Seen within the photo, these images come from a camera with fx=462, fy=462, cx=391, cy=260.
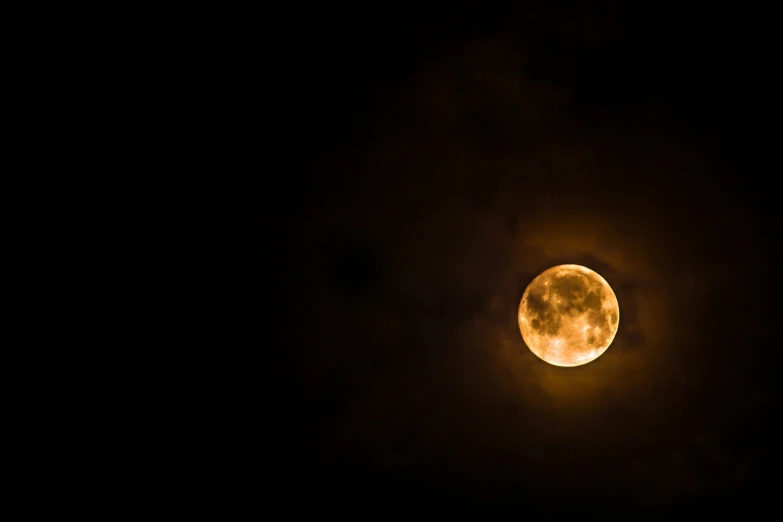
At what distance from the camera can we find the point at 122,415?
315cm

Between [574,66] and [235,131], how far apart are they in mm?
2177

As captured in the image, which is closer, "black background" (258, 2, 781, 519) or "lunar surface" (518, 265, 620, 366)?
"lunar surface" (518, 265, 620, 366)

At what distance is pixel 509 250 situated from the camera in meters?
3.01

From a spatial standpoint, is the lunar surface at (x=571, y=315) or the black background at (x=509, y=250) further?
the black background at (x=509, y=250)

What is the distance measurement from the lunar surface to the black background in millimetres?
365

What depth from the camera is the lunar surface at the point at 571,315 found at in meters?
2.60

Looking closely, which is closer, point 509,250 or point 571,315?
point 571,315

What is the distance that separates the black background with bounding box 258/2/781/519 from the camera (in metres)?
2.86

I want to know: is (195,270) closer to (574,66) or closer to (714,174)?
(574,66)

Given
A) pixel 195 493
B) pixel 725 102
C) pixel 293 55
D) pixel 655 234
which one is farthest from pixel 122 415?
pixel 725 102

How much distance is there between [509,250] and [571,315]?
0.61 metres

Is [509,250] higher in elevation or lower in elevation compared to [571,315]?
higher

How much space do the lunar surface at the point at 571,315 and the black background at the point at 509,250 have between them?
1.20 ft

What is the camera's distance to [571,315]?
8.52 ft
